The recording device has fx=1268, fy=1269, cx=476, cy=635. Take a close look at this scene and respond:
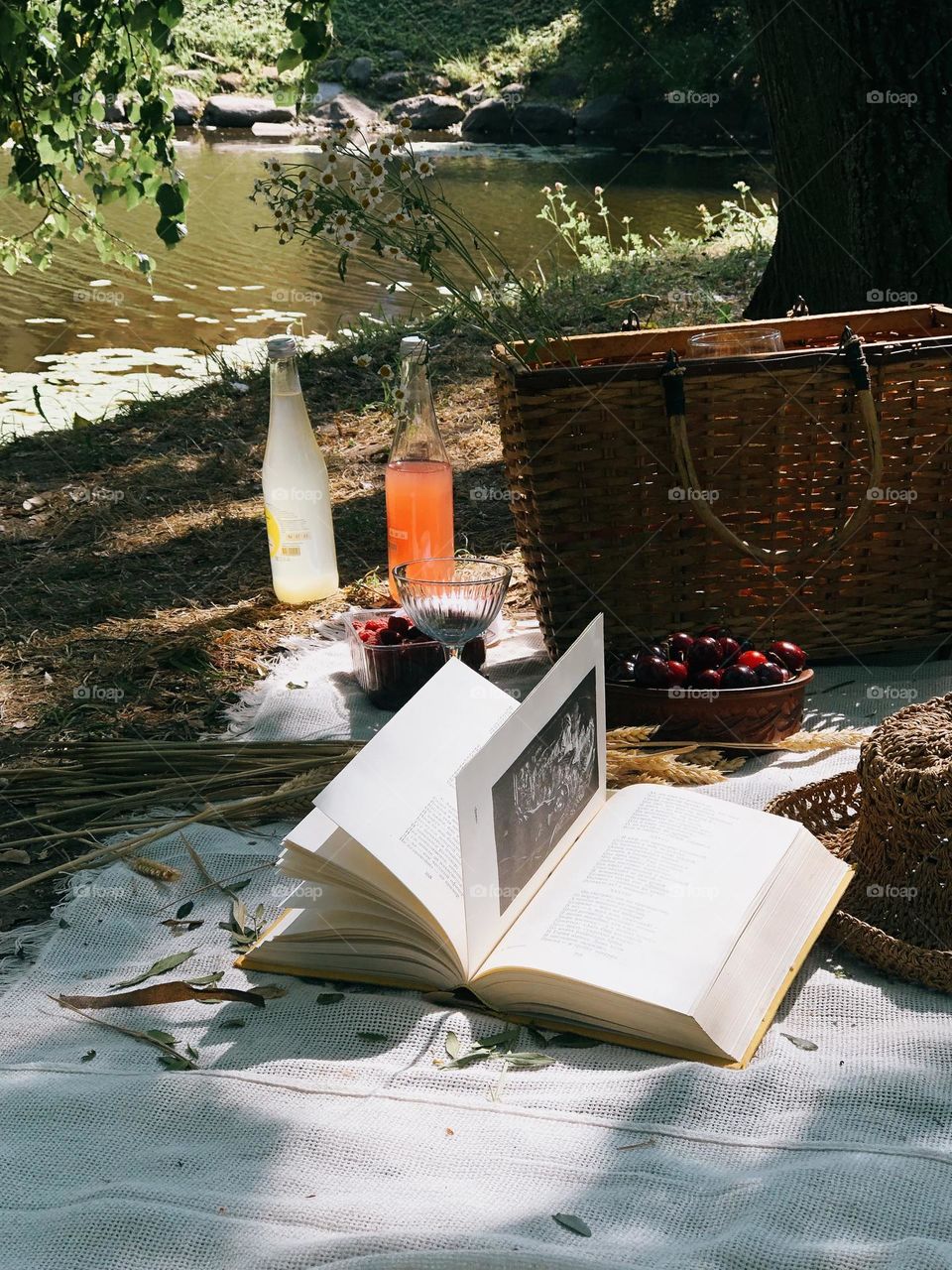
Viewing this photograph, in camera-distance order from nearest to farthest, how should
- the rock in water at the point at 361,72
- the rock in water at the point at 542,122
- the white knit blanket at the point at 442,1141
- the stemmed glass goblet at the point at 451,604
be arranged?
the white knit blanket at the point at 442,1141, the stemmed glass goblet at the point at 451,604, the rock in water at the point at 542,122, the rock in water at the point at 361,72

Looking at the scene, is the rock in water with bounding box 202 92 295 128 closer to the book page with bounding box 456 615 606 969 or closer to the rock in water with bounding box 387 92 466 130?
the rock in water with bounding box 387 92 466 130

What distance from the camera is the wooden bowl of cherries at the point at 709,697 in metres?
2.01

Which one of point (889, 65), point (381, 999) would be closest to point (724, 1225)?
point (381, 999)

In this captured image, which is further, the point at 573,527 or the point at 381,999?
the point at 573,527

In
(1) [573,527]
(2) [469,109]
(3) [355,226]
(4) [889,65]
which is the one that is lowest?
(1) [573,527]

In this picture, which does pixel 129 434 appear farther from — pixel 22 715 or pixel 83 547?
pixel 22 715

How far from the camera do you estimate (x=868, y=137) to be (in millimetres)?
3256

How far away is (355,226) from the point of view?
237cm

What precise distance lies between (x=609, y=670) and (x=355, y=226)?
0.97 m

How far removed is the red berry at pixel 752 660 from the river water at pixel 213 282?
1.39 meters

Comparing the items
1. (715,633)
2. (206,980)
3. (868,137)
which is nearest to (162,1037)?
(206,980)

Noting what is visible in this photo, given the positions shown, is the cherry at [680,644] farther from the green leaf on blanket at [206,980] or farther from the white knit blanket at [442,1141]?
the green leaf on blanket at [206,980]

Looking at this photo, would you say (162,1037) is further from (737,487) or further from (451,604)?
(737,487)

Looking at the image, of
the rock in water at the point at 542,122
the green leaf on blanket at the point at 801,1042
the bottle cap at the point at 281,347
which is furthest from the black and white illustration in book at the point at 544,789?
the rock in water at the point at 542,122
